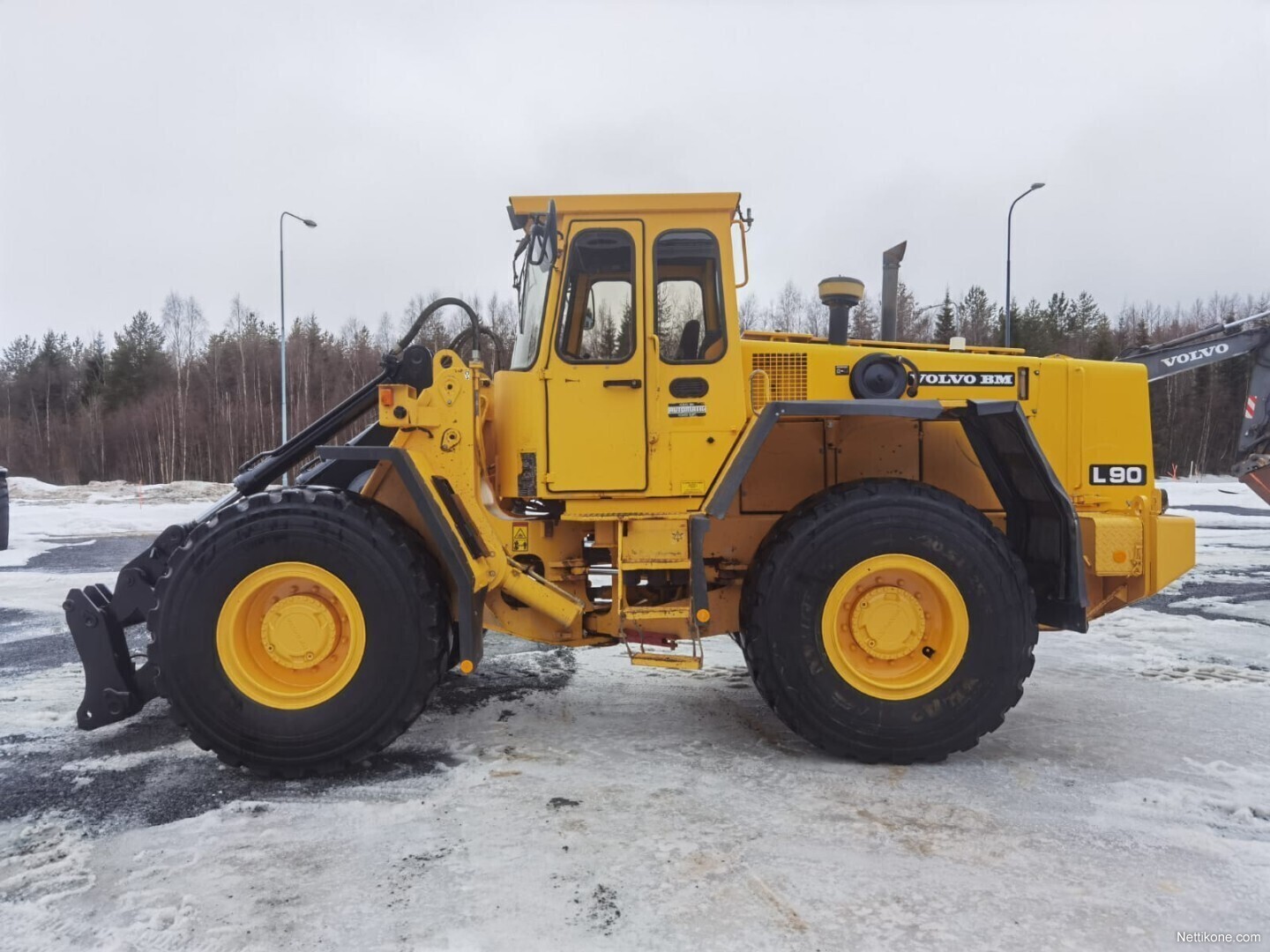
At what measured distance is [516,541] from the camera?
4.09 metres

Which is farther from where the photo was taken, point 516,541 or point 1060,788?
point 516,541

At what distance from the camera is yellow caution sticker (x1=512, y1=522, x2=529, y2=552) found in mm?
4078

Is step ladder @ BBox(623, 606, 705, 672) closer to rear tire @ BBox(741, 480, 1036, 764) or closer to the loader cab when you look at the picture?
rear tire @ BBox(741, 480, 1036, 764)

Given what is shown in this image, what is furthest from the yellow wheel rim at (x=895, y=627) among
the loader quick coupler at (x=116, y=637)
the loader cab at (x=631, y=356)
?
the loader quick coupler at (x=116, y=637)

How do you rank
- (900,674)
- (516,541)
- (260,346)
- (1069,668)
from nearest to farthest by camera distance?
(900,674) < (516,541) < (1069,668) < (260,346)

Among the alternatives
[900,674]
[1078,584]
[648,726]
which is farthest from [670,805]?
[1078,584]

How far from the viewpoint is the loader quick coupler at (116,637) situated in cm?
384

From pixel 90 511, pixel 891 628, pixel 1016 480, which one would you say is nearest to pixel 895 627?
pixel 891 628

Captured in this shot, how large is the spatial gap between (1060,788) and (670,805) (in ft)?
5.81

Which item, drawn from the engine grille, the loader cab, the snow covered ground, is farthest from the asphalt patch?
the engine grille

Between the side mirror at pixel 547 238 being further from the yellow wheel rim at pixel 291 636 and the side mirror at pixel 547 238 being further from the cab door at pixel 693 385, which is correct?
the yellow wheel rim at pixel 291 636

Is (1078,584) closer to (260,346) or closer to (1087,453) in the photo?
(1087,453)

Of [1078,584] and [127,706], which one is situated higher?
[1078,584]

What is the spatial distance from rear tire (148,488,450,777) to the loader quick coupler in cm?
40
